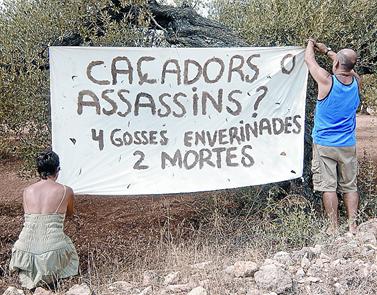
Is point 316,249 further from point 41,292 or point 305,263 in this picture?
point 41,292

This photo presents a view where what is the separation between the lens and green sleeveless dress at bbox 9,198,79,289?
15.4ft

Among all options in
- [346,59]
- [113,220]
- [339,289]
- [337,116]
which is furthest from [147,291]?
[113,220]

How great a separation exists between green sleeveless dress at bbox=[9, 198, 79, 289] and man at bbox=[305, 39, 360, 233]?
271 centimetres

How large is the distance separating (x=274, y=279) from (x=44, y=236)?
1.96 meters

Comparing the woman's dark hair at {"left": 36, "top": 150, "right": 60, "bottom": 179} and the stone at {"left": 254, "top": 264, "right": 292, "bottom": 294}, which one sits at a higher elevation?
the woman's dark hair at {"left": 36, "top": 150, "right": 60, "bottom": 179}

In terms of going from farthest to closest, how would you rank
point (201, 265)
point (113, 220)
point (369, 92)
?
point (113, 220) → point (369, 92) → point (201, 265)

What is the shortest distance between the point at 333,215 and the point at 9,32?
411 centimetres

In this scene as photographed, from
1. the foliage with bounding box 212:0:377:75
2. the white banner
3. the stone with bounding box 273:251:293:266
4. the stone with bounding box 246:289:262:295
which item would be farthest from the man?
the stone with bounding box 246:289:262:295

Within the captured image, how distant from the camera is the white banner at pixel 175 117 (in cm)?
542

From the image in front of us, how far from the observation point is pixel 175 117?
5.73m

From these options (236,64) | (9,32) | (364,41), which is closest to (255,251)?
(236,64)

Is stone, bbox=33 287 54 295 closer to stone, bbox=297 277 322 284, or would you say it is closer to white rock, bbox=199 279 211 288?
white rock, bbox=199 279 211 288

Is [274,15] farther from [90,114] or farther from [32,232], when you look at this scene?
[32,232]

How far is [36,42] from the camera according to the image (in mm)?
6281
